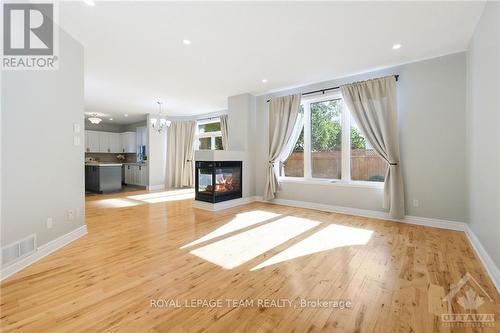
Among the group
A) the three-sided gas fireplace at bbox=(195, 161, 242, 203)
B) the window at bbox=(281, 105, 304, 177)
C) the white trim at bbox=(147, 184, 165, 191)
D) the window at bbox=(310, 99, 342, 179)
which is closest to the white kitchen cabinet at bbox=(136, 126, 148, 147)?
the white trim at bbox=(147, 184, 165, 191)

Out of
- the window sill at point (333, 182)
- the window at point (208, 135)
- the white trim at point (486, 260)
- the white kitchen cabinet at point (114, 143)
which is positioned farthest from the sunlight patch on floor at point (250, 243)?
the white kitchen cabinet at point (114, 143)

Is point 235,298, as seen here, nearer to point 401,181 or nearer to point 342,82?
point 401,181

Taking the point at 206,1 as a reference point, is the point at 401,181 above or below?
below

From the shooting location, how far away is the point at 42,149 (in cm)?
241

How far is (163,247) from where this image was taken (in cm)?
271

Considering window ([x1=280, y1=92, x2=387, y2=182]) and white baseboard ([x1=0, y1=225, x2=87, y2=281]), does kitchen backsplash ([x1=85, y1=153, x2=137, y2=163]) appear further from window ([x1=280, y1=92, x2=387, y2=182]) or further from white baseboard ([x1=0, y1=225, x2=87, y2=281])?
window ([x1=280, y1=92, x2=387, y2=182])

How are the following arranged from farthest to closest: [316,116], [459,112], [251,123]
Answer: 1. [251,123]
2. [316,116]
3. [459,112]

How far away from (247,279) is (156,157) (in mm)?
6907

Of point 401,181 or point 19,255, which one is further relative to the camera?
point 401,181

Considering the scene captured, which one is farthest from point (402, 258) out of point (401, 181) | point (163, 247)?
point (163, 247)

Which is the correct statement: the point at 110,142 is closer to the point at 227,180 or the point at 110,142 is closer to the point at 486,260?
the point at 227,180

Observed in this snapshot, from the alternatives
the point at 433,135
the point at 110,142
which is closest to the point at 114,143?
the point at 110,142

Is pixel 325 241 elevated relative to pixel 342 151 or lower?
lower

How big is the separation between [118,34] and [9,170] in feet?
6.48
